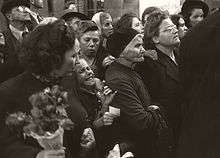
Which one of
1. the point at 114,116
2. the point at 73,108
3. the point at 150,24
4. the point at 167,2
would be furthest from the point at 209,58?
the point at 167,2

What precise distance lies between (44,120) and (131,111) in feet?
6.07

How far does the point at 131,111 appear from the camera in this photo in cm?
441

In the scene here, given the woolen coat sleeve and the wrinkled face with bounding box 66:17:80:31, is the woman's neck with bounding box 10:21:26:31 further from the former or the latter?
the woolen coat sleeve

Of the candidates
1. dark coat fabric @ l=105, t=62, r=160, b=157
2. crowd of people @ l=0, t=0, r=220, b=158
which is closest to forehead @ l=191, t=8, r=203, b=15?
crowd of people @ l=0, t=0, r=220, b=158

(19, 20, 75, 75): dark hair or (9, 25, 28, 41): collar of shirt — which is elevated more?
(19, 20, 75, 75): dark hair

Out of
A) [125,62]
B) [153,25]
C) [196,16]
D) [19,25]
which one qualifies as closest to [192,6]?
[196,16]

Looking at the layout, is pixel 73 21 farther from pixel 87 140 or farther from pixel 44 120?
pixel 44 120

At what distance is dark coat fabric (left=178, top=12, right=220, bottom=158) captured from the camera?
3385mm

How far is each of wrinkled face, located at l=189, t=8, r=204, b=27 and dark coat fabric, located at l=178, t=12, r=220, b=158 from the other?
12.7 feet

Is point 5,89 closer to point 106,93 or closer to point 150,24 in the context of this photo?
point 106,93

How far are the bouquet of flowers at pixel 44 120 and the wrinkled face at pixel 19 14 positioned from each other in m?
3.69

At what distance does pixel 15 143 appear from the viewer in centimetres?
284

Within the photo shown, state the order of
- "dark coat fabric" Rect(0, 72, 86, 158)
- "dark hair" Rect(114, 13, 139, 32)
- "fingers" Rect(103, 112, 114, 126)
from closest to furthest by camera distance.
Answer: "dark coat fabric" Rect(0, 72, 86, 158) < "fingers" Rect(103, 112, 114, 126) < "dark hair" Rect(114, 13, 139, 32)

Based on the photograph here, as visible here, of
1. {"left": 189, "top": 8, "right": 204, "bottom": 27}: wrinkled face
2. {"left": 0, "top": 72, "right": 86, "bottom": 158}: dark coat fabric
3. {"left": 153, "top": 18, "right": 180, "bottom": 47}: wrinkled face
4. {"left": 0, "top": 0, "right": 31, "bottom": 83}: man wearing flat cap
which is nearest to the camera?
{"left": 0, "top": 72, "right": 86, "bottom": 158}: dark coat fabric
